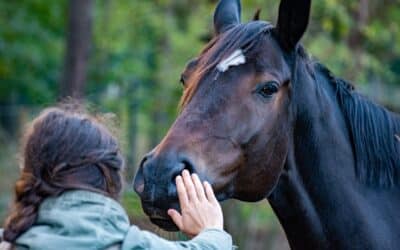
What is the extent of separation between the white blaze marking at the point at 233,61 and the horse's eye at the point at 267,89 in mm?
136

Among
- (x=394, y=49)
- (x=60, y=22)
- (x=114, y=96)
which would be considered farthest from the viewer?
(x=60, y=22)

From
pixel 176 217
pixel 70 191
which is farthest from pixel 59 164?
pixel 176 217

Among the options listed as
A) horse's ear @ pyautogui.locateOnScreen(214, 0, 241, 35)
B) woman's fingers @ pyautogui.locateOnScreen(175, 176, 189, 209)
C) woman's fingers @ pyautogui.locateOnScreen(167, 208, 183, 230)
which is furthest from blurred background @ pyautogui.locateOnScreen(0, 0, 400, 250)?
woman's fingers @ pyautogui.locateOnScreen(175, 176, 189, 209)

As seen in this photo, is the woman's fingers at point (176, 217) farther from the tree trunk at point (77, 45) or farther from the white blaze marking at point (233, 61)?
the tree trunk at point (77, 45)

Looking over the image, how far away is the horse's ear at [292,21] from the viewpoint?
494 cm

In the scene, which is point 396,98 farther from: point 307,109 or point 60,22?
point 307,109

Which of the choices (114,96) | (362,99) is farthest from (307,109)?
(114,96)

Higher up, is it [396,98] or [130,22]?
[130,22]

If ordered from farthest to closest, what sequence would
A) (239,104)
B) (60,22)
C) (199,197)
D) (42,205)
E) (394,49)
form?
(60,22) < (394,49) < (239,104) < (199,197) < (42,205)

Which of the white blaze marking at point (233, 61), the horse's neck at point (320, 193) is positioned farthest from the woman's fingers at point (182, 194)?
the horse's neck at point (320, 193)

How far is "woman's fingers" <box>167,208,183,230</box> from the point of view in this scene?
4.06 metres

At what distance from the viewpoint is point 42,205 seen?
339cm

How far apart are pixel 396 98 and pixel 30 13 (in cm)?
731

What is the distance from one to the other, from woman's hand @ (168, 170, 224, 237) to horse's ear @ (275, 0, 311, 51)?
1.08 meters
